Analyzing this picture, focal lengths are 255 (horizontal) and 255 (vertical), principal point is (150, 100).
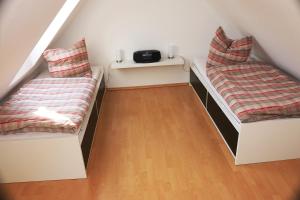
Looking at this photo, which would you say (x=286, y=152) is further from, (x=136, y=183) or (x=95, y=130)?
(x=95, y=130)

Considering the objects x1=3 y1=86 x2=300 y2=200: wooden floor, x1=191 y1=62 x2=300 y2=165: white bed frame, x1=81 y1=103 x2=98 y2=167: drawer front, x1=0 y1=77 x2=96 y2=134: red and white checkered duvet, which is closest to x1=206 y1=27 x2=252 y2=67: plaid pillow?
x1=3 y1=86 x2=300 y2=200: wooden floor

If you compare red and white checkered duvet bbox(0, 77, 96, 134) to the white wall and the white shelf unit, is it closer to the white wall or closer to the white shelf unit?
the white shelf unit

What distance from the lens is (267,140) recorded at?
6.58 feet

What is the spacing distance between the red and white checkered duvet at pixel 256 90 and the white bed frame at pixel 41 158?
130cm

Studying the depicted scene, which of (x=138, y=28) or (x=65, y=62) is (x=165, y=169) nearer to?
(x=65, y=62)

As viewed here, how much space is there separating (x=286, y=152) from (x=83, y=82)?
202 centimetres

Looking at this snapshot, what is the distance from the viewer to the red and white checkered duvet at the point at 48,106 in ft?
6.20

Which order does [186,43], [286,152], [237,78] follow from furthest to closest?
[186,43] < [237,78] < [286,152]

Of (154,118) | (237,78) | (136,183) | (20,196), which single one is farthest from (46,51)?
(237,78)

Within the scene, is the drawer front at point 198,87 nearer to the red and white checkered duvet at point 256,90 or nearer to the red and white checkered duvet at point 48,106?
Result: the red and white checkered duvet at point 256,90

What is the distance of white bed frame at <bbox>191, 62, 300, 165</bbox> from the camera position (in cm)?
195

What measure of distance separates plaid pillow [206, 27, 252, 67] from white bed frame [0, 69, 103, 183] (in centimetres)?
173

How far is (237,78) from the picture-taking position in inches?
103

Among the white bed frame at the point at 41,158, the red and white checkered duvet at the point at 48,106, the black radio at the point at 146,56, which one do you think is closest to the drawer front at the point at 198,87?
the black radio at the point at 146,56
